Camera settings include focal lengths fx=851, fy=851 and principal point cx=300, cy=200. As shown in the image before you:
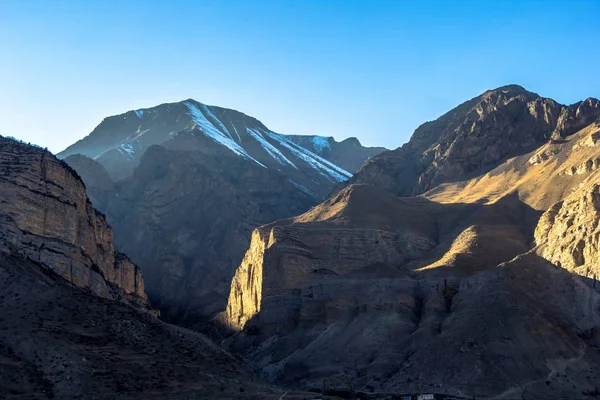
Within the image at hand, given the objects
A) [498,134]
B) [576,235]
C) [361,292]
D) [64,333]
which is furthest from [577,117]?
[64,333]

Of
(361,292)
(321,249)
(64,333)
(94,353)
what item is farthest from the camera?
(321,249)

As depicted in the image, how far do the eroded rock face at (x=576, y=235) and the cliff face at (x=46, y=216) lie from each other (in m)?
58.6

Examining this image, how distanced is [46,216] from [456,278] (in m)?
51.9

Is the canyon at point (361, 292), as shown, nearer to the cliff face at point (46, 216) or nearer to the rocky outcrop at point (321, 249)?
the cliff face at point (46, 216)

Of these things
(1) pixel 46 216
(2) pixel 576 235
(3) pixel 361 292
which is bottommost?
(3) pixel 361 292

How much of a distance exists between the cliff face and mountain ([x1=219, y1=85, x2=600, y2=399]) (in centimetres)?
2699

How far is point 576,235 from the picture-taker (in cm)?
11181

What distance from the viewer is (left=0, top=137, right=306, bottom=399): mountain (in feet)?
184

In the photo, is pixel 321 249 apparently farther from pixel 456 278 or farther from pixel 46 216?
pixel 46 216

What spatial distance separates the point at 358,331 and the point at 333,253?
1350 inches

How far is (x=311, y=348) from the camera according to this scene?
10469 cm

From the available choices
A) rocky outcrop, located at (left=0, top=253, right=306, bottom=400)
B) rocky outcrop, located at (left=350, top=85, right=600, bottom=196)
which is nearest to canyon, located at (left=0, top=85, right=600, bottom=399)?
rocky outcrop, located at (left=0, top=253, right=306, bottom=400)

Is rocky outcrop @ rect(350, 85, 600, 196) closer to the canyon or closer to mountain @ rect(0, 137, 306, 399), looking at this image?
the canyon

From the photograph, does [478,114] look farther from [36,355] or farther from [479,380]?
[36,355]
